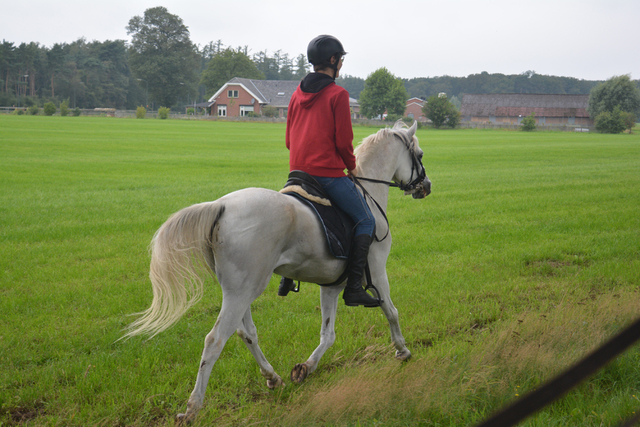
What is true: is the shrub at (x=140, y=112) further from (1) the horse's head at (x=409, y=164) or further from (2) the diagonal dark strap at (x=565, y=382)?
(2) the diagonal dark strap at (x=565, y=382)

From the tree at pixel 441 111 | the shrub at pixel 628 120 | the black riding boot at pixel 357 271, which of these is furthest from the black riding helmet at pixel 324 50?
the shrub at pixel 628 120

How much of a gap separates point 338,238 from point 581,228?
29.7ft

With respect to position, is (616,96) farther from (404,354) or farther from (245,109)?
(404,354)

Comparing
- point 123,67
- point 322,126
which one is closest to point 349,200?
point 322,126

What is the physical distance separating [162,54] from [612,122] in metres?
97.4

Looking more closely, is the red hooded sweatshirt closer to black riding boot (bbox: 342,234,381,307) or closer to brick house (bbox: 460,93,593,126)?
black riding boot (bbox: 342,234,381,307)

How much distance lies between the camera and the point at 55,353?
4867 mm

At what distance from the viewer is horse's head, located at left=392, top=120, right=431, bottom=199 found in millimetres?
5477

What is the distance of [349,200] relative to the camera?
4508 mm

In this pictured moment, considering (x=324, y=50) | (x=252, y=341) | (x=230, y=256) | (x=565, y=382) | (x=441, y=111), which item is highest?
(x=441, y=111)

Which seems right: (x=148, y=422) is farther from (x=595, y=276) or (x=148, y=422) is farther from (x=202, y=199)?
(x=202, y=199)

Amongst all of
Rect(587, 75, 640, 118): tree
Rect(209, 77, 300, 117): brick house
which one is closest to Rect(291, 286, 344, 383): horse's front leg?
Rect(587, 75, 640, 118): tree

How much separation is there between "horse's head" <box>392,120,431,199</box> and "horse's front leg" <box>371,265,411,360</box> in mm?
1255

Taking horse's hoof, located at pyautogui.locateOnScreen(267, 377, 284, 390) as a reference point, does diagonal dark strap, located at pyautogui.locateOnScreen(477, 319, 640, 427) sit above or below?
above
